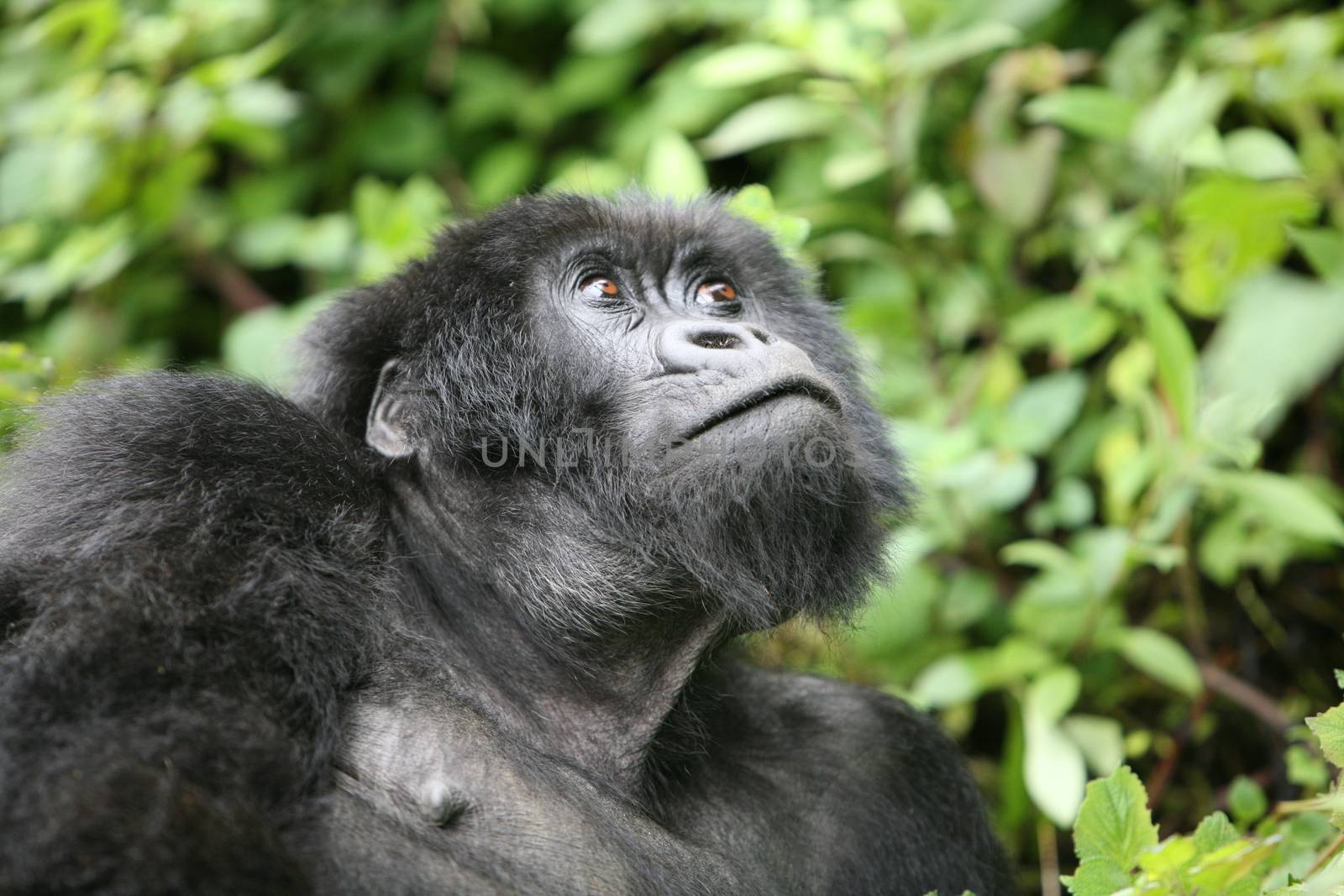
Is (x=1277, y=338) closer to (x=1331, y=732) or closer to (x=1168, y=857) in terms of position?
(x=1331, y=732)

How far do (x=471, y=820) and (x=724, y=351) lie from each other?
1127mm

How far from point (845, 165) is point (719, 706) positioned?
7.72 ft

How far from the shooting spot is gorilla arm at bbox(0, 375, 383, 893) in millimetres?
2062

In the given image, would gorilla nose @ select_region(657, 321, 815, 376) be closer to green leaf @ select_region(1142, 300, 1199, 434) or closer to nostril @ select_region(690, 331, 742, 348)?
nostril @ select_region(690, 331, 742, 348)

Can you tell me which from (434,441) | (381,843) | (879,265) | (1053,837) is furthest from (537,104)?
(381,843)

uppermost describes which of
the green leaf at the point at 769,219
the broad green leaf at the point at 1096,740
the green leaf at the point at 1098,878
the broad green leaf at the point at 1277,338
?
the green leaf at the point at 769,219

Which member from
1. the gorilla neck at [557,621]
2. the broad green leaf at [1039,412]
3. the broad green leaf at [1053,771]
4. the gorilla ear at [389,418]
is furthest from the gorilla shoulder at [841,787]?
the broad green leaf at [1039,412]

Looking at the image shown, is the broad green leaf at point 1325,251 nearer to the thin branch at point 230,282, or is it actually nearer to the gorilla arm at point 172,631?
the gorilla arm at point 172,631

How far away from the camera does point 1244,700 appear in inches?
176

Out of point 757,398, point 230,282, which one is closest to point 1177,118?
point 757,398

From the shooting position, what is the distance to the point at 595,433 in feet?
9.68

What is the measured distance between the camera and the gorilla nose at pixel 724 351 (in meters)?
2.87

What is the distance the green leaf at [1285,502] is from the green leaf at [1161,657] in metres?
0.52

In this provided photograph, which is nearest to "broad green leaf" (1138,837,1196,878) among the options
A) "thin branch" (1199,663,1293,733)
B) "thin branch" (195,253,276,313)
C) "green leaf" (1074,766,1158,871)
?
"green leaf" (1074,766,1158,871)
